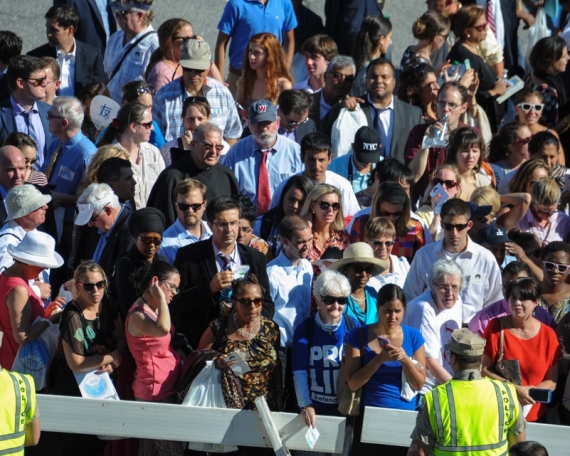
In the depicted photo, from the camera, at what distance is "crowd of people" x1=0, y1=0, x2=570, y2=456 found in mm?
7539

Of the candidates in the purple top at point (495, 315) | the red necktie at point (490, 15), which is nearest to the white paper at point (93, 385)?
the purple top at point (495, 315)

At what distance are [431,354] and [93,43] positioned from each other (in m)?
6.41

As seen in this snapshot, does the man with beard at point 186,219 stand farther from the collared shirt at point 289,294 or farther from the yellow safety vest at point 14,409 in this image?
the yellow safety vest at point 14,409

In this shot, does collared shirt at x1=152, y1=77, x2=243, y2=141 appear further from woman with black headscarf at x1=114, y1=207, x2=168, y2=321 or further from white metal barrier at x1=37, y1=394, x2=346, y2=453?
white metal barrier at x1=37, y1=394, x2=346, y2=453

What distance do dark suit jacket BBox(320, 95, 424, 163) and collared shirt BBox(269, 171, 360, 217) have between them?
44.6 inches

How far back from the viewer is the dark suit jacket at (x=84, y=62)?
38.5ft

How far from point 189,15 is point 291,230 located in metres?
6.87

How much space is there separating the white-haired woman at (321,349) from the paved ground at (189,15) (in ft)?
23.9

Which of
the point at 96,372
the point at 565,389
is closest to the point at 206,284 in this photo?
the point at 96,372

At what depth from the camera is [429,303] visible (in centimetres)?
796

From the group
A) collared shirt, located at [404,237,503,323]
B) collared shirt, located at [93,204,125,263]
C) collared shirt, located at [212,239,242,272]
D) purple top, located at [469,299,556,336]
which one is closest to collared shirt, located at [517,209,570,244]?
collared shirt, located at [404,237,503,323]

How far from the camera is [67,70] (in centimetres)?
1177

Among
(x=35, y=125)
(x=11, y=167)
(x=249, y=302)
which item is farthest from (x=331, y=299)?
(x=35, y=125)

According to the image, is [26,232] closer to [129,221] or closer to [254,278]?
[129,221]
